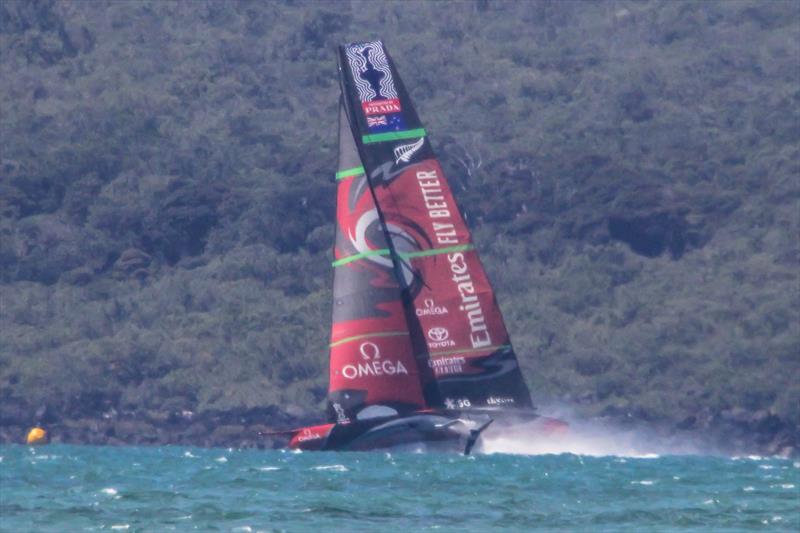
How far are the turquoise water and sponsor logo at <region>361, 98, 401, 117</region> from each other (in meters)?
6.70

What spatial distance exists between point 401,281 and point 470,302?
4.50 ft

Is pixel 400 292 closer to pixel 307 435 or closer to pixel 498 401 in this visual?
pixel 498 401

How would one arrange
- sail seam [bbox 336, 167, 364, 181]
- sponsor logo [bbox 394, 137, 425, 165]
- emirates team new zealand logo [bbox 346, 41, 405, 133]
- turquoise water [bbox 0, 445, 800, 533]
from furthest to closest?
sail seam [bbox 336, 167, 364, 181] < emirates team new zealand logo [bbox 346, 41, 405, 133] < sponsor logo [bbox 394, 137, 425, 165] < turquoise water [bbox 0, 445, 800, 533]

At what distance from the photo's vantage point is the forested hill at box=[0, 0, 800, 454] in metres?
79.4

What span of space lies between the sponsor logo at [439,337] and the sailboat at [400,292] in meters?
0.02

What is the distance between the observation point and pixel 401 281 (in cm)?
3819

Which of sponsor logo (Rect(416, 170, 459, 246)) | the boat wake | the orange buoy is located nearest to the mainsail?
sponsor logo (Rect(416, 170, 459, 246))

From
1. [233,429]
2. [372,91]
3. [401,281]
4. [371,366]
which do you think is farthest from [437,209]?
[233,429]

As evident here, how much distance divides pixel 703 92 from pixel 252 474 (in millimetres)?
78772

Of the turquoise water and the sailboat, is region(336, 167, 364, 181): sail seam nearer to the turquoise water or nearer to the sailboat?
the sailboat

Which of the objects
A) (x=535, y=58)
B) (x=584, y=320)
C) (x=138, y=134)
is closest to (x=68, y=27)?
(x=138, y=134)

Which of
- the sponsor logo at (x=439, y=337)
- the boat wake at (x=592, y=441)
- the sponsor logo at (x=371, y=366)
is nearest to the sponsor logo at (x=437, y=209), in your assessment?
the sponsor logo at (x=439, y=337)

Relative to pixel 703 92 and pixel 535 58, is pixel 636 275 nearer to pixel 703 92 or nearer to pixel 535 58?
pixel 703 92

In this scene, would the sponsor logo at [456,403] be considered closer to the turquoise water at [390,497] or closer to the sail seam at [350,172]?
the turquoise water at [390,497]
